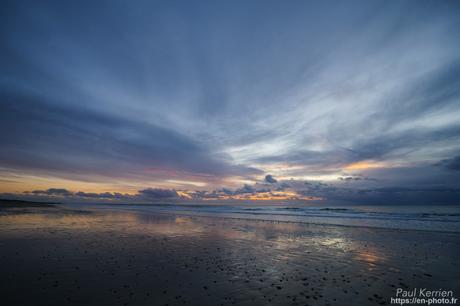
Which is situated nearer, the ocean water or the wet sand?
the wet sand

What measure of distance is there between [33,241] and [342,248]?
25.1 metres

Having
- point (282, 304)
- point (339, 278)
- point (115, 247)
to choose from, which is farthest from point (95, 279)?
point (339, 278)

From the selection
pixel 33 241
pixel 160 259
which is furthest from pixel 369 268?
pixel 33 241

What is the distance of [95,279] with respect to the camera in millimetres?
10219

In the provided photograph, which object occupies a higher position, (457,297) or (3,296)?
(3,296)

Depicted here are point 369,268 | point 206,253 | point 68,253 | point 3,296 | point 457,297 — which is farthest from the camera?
point 206,253

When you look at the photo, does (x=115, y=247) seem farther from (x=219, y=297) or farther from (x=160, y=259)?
(x=219, y=297)

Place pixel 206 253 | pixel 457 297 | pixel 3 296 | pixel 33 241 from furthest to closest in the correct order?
pixel 33 241 → pixel 206 253 → pixel 457 297 → pixel 3 296

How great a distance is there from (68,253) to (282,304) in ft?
45.9

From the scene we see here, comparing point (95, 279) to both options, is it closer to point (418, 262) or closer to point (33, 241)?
point (33, 241)

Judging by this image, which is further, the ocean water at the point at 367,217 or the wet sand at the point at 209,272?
the ocean water at the point at 367,217

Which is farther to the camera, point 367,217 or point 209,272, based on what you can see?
point 367,217

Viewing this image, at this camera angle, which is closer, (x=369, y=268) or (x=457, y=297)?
(x=457, y=297)

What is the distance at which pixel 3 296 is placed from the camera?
8055 mm
